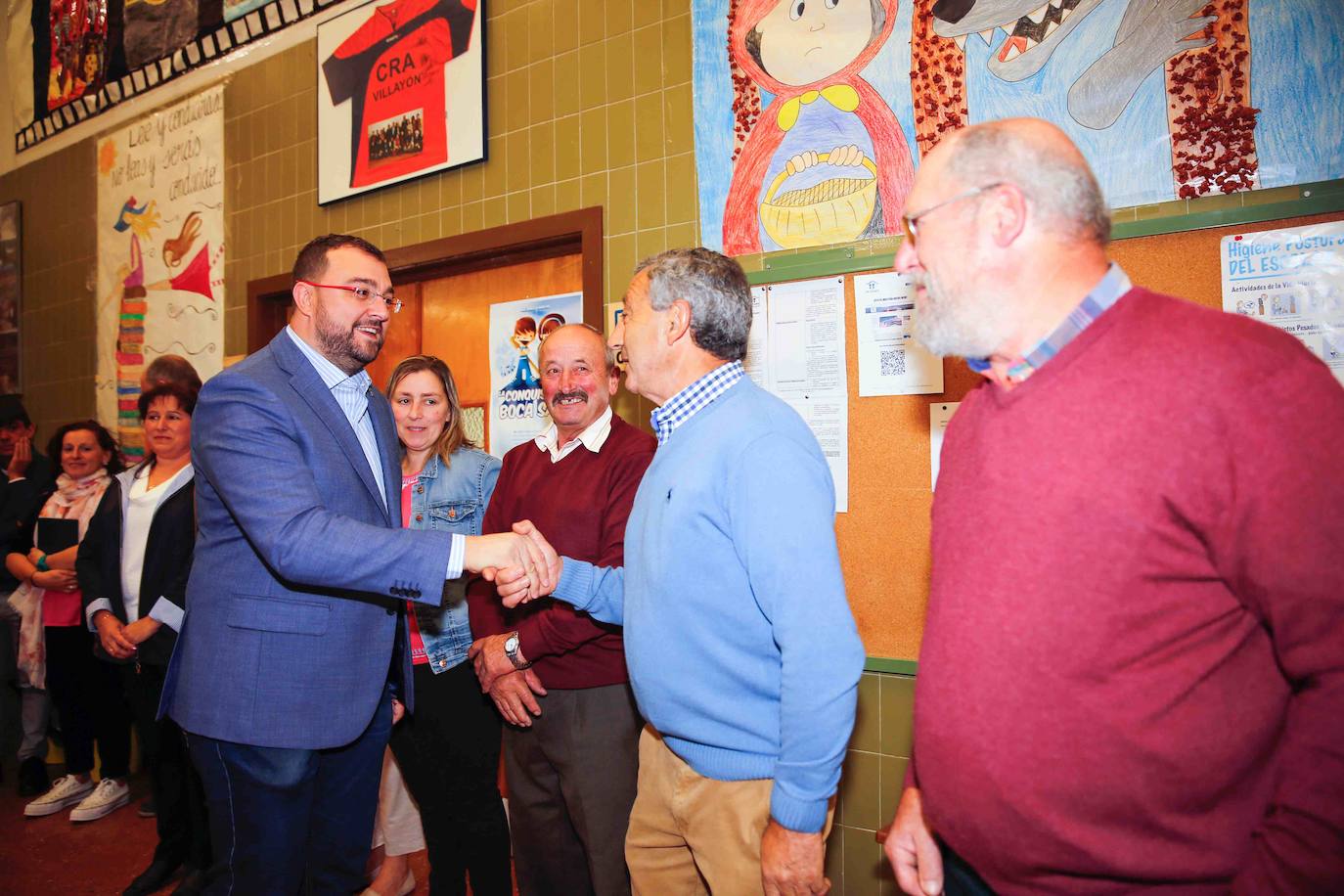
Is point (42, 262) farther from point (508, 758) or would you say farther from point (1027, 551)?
point (1027, 551)

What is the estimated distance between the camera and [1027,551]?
1.00 metres

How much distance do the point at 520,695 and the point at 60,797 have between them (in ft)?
9.53

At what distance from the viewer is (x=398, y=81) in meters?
3.44

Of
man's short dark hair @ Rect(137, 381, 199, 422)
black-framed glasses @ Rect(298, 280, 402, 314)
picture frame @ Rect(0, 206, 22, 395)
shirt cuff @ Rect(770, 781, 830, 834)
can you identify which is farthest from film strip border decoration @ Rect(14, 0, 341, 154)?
shirt cuff @ Rect(770, 781, 830, 834)

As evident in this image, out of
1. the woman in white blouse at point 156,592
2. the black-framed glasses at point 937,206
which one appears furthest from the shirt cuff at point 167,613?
the black-framed glasses at point 937,206

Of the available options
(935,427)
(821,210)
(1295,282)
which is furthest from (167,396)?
(1295,282)

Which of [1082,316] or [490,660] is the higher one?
[1082,316]

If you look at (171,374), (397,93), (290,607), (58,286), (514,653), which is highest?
(397,93)

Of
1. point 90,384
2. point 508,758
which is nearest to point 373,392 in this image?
point 508,758

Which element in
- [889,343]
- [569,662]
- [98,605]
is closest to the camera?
[569,662]

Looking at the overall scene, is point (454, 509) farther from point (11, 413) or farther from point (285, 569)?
point (11, 413)

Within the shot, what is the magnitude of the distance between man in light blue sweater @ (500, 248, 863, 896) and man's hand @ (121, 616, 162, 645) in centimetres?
203

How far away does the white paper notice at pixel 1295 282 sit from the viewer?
1763mm

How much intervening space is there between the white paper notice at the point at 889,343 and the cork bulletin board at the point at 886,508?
23mm
